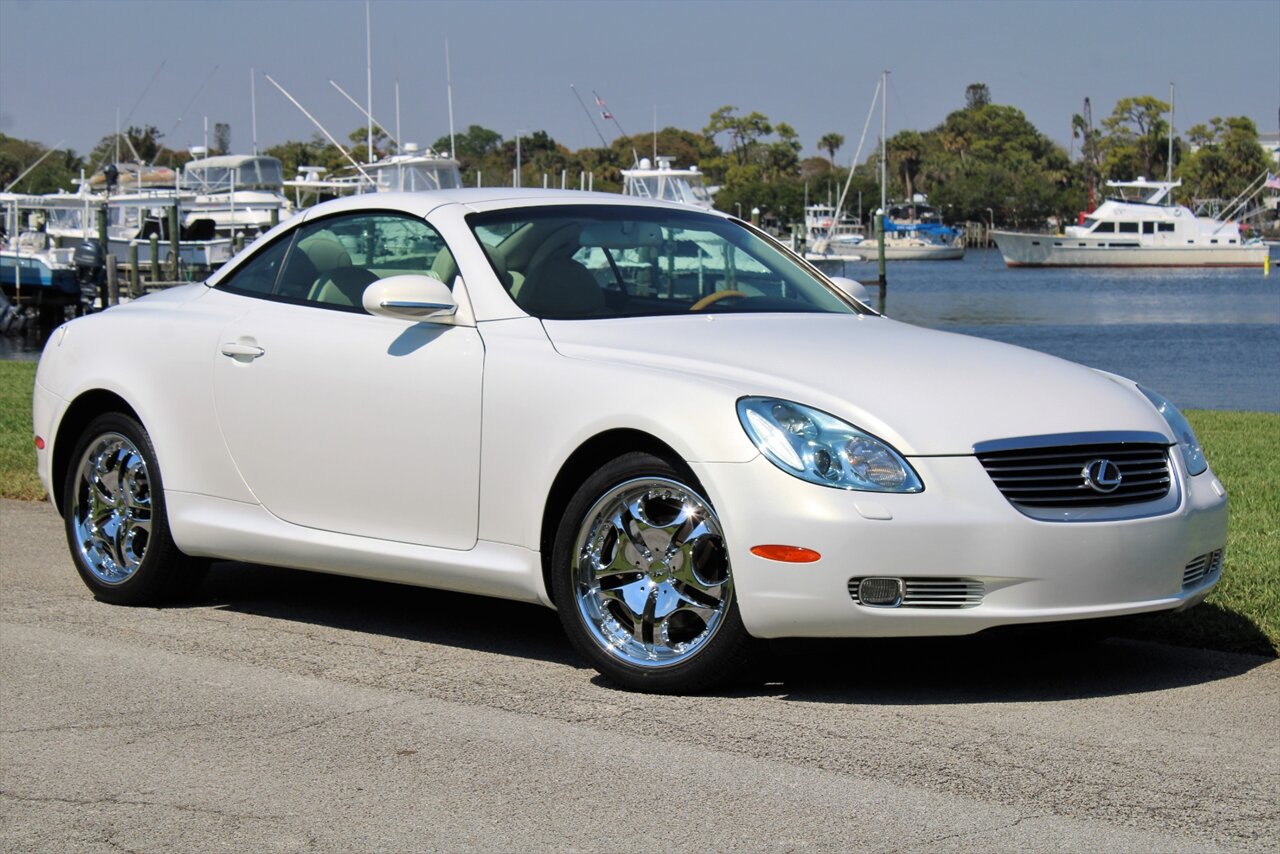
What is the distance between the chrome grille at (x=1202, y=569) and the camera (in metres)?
5.36

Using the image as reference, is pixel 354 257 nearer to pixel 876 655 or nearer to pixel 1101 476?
pixel 876 655

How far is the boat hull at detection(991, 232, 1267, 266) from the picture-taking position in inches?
3536

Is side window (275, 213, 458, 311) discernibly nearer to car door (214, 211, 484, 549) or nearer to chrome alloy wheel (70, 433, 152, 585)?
car door (214, 211, 484, 549)

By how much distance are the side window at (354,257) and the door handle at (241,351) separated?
253mm

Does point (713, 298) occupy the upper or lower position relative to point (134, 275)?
upper

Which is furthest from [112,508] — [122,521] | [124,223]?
[124,223]

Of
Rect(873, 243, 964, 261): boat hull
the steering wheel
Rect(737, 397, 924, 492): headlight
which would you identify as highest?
the steering wheel

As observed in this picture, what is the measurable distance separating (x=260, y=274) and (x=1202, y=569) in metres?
3.61

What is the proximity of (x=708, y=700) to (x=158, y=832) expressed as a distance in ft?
5.77

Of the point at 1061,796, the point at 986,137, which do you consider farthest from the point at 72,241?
the point at 986,137

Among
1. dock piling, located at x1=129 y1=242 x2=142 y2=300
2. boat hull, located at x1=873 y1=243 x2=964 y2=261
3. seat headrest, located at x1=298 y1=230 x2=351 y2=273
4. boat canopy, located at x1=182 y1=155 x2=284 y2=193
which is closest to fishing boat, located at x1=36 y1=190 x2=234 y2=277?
boat canopy, located at x1=182 y1=155 x2=284 y2=193

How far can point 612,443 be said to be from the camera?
17.8 ft

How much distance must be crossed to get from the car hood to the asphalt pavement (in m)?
0.77

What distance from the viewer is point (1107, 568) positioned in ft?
16.6
